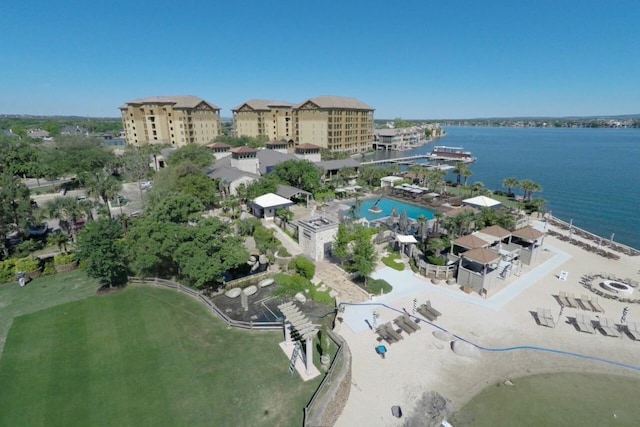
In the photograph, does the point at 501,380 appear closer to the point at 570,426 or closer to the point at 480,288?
the point at 570,426

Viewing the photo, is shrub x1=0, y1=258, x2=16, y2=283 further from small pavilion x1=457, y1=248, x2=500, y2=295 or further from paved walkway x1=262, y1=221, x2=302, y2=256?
small pavilion x1=457, y1=248, x2=500, y2=295

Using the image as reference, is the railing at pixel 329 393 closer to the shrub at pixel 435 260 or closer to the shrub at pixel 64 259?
the shrub at pixel 435 260

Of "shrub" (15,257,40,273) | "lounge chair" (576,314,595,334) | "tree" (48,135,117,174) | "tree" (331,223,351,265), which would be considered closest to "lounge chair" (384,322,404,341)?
"tree" (331,223,351,265)

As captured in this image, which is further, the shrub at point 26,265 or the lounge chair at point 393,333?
the shrub at point 26,265

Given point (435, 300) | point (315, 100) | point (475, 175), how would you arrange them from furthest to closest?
point (315, 100)
point (475, 175)
point (435, 300)

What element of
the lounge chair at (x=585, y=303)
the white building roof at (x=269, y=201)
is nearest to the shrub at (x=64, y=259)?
the white building roof at (x=269, y=201)

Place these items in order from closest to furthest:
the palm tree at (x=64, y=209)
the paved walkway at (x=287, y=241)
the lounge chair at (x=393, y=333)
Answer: the lounge chair at (x=393, y=333) < the palm tree at (x=64, y=209) < the paved walkway at (x=287, y=241)

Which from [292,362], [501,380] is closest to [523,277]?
[501,380]
